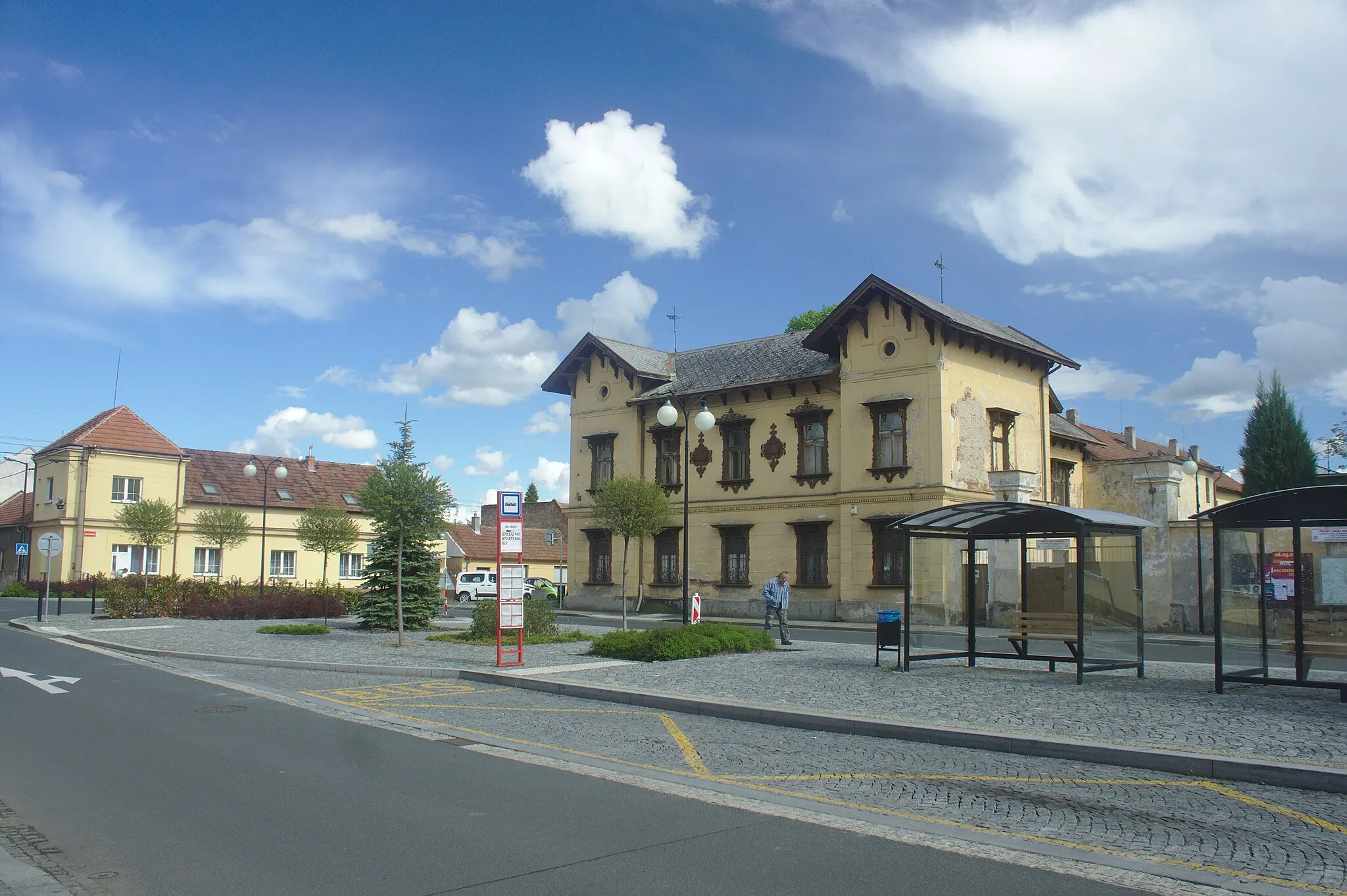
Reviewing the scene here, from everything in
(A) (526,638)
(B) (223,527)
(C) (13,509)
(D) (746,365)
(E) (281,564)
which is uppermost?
(D) (746,365)

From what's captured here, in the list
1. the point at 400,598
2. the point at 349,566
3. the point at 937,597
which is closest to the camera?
the point at 400,598

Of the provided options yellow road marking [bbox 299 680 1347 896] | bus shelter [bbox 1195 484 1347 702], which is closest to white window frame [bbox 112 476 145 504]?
yellow road marking [bbox 299 680 1347 896]

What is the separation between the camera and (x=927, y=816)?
7.61 metres

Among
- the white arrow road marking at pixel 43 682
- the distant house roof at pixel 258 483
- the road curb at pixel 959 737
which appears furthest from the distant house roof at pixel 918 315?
the distant house roof at pixel 258 483

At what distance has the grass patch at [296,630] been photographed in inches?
1046

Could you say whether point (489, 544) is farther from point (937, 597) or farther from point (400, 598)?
point (400, 598)

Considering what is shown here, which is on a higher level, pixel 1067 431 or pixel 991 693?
pixel 1067 431

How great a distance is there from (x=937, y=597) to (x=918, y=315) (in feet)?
31.2

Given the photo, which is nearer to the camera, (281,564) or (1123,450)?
(1123,450)

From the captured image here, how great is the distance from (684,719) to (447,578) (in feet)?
187

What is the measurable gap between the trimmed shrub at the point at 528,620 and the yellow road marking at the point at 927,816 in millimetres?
10711

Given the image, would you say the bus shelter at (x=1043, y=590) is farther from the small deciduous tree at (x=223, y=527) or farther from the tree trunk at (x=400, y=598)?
the small deciduous tree at (x=223, y=527)

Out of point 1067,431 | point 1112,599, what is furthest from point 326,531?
point 1112,599

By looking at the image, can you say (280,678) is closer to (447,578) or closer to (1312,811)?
(1312,811)
